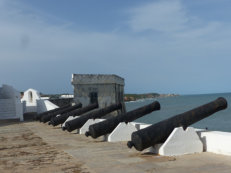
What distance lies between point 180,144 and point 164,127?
17.0 inches

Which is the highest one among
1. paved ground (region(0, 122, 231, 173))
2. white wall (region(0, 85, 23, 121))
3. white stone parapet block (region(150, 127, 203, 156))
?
white wall (region(0, 85, 23, 121))

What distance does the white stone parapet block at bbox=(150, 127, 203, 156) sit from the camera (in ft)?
19.7

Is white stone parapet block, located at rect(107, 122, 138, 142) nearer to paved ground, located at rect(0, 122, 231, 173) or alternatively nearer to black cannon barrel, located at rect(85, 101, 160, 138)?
black cannon barrel, located at rect(85, 101, 160, 138)

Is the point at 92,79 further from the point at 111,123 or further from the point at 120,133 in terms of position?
the point at 120,133

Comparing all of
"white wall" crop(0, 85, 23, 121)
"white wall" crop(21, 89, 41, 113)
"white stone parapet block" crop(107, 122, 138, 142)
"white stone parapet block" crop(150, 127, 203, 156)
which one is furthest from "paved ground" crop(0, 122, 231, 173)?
"white wall" crop(21, 89, 41, 113)

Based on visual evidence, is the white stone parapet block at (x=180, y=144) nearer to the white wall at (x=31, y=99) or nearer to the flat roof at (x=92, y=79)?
the flat roof at (x=92, y=79)

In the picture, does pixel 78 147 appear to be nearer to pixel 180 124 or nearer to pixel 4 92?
pixel 180 124

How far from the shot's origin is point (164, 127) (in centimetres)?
615

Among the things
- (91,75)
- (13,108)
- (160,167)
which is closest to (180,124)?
(160,167)

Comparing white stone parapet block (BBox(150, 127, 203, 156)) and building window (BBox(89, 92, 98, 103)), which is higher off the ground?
building window (BBox(89, 92, 98, 103))

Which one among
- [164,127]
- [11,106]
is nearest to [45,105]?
[11,106]

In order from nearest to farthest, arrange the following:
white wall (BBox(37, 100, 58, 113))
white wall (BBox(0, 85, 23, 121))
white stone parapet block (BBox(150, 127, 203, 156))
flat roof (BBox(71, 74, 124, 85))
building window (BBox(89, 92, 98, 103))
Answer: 1. white stone parapet block (BBox(150, 127, 203, 156))
2. white wall (BBox(37, 100, 58, 113))
3. white wall (BBox(0, 85, 23, 121))
4. flat roof (BBox(71, 74, 124, 85))
5. building window (BBox(89, 92, 98, 103))

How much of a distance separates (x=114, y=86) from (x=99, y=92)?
1551mm

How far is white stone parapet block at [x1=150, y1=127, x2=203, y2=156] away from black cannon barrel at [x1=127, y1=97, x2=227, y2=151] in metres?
0.13
